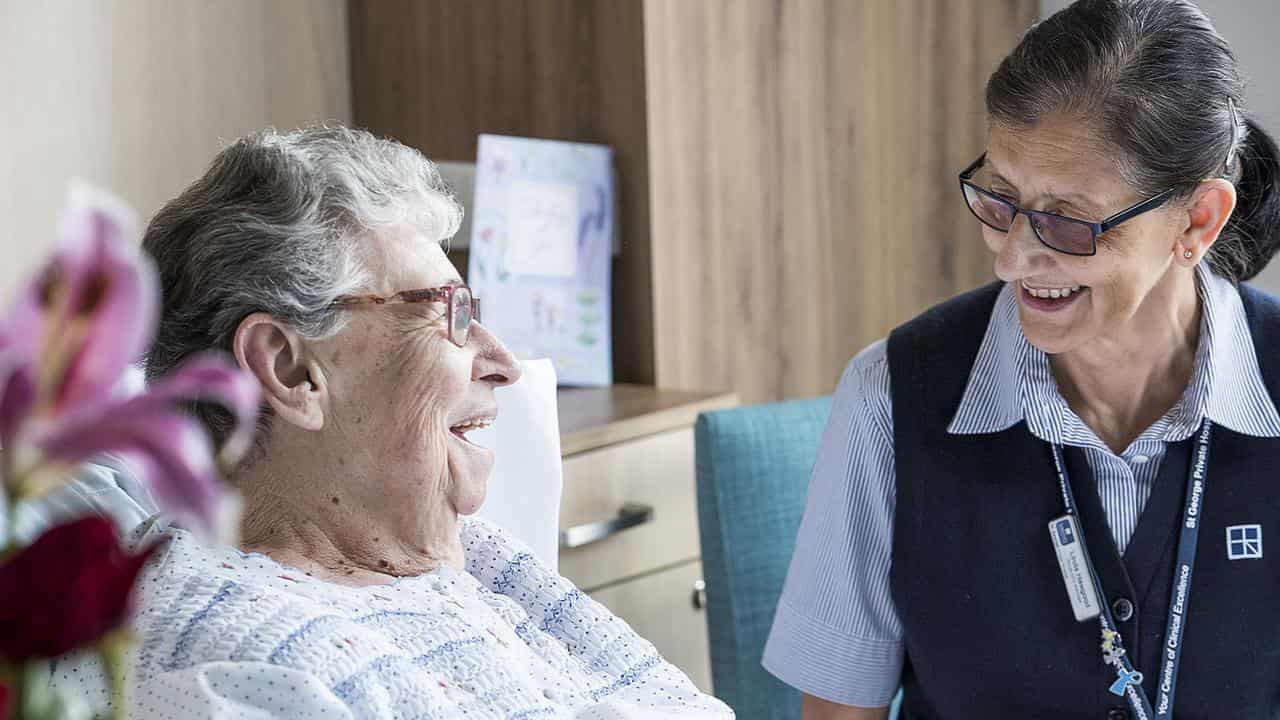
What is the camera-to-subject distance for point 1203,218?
138 cm

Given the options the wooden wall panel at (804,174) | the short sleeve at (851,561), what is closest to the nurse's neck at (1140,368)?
the short sleeve at (851,561)

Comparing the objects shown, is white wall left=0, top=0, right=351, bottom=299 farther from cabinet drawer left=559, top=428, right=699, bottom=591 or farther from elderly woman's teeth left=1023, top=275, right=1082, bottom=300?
elderly woman's teeth left=1023, top=275, right=1082, bottom=300

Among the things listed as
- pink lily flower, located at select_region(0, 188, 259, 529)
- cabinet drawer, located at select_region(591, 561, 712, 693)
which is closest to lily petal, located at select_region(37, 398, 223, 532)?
pink lily flower, located at select_region(0, 188, 259, 529)

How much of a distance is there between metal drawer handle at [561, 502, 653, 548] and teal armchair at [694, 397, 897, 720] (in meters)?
0.19

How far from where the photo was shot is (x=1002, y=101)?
1.39 m

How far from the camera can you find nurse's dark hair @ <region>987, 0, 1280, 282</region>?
1.32 meters

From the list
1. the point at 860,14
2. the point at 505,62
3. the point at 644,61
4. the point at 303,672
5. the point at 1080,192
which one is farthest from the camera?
the point at 860,14

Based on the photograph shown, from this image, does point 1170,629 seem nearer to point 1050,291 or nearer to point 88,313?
point 1050,291

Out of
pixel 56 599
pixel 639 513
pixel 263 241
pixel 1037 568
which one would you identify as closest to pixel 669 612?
pixel 639 513

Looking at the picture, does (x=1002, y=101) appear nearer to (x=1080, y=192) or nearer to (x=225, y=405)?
(x=1080, y=192)

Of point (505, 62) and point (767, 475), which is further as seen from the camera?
point (505, 62)

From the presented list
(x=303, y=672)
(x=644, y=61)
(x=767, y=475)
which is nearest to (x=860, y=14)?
(x=644, y=61)

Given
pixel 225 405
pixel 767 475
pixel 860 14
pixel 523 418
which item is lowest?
pixel 767 475

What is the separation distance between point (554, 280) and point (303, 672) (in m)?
1.57
